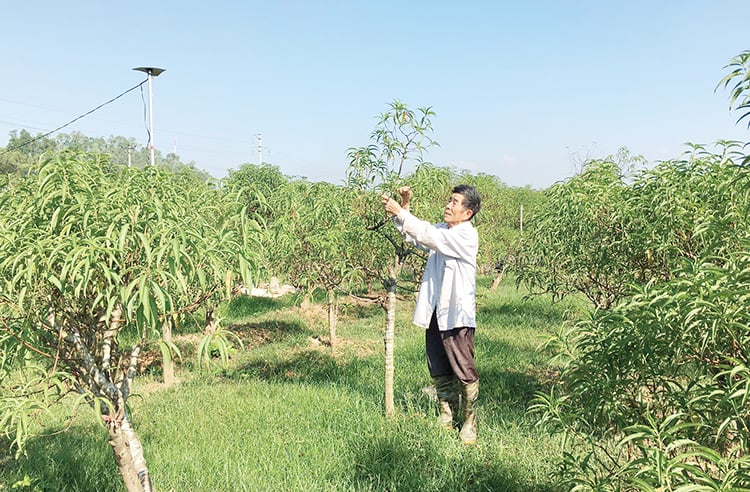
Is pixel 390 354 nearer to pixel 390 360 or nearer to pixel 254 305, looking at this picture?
pixel 390 360

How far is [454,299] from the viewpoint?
4.16 meters

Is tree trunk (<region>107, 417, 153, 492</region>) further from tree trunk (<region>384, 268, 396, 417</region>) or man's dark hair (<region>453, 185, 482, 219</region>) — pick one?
man's dark hair (<region>453, 185, 482, 219</region>)

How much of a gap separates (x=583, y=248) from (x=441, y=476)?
2.56 m

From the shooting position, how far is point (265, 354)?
8.05m

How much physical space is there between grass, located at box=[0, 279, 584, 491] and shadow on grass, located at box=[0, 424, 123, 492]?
0.01 m

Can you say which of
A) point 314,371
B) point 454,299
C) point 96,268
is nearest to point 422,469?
point 454,299

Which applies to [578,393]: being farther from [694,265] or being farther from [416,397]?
[416,397]

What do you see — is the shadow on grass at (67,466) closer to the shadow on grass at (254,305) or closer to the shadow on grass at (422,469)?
the shadow on grass at (422,469)

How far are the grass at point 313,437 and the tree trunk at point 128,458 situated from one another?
0.81 meters

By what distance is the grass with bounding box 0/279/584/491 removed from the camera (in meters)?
3.64

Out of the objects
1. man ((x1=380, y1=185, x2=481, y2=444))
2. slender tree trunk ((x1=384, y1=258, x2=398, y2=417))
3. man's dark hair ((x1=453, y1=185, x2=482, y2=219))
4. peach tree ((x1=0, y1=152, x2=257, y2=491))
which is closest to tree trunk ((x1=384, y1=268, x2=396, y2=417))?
slender tree trunk ((x1=384, y1=258, x2=398, y2=417))

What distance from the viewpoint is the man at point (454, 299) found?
13.3 ft

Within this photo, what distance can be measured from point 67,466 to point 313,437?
1952 mm

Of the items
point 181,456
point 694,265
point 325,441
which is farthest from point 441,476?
point 694,265
